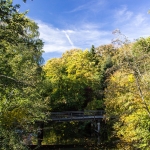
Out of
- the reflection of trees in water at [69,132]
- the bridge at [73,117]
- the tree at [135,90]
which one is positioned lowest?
the reflection of trees in water at [69,132]

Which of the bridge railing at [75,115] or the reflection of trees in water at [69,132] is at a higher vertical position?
the bridge railing at [75,115]

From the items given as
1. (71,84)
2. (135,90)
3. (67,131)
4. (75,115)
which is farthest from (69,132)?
(135,90)

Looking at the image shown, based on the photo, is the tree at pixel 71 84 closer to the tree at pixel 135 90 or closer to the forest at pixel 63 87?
the forest at pixel 63 87

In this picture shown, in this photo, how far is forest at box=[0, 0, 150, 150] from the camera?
21.9ft

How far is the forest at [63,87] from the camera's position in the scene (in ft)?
21.9

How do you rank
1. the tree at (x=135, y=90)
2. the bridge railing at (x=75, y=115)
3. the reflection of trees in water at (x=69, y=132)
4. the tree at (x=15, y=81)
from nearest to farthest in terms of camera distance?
the tree at (x=15, y=81) → the tree at (x=135, y=90) → the bridge railing at (x=75, y=115) → the reflection of trees in water at (x=69, y=132)

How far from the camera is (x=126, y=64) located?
26.6ft

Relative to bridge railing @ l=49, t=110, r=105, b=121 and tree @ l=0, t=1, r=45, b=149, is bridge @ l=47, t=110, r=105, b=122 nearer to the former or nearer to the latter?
bridge railing @ l=49, t=110, r=105, b=121

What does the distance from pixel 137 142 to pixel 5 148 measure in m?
6.93

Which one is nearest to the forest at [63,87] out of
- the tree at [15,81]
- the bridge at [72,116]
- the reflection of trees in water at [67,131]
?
the tree at [15,81]

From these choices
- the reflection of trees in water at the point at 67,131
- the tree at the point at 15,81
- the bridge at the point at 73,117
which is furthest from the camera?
the reflection of trees in water at the point at 67,131

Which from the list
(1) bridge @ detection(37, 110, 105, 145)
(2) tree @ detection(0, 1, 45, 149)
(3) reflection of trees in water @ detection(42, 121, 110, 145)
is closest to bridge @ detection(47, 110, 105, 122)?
(1) bridge @ detection(37, 110, 105, 145)

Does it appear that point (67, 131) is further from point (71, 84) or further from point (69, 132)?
point (71, 84)

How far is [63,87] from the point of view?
79.9ft
